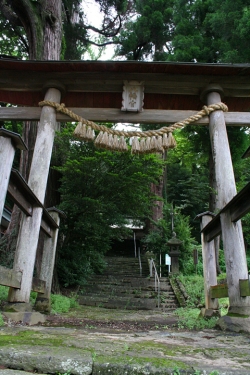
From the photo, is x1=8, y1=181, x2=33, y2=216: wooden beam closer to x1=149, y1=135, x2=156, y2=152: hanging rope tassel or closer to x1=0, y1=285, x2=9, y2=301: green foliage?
x1=149, y1=135, x2=156, y2=152: hanging rope tassel

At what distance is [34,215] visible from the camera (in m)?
3.87

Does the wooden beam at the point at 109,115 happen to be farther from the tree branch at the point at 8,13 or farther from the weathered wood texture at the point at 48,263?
the tree branch at the point at 8,13

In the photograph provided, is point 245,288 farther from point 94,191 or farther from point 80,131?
point 94,191

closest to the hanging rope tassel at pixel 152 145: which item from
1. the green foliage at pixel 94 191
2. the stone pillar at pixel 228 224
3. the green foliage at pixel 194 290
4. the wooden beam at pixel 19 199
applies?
the stone pillar at pixel 228 224

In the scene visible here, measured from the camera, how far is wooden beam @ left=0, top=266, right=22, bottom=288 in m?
3.00

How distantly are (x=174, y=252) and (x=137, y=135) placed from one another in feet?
28.7

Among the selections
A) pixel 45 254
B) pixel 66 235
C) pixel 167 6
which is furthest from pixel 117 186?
pixel 167 6

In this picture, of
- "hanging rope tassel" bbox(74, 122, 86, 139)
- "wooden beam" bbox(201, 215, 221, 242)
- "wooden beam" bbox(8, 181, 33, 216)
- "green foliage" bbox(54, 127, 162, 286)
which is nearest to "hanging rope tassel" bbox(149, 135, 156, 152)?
"hanging rope tassel" bbox(74, 122, 86, 139)

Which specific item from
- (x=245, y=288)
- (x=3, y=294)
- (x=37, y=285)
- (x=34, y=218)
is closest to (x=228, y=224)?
(x=245, y=288)

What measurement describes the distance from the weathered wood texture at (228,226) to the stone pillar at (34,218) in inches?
92.1

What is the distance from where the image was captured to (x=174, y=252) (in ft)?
40.8

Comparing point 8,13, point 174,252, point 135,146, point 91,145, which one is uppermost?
point 8,13

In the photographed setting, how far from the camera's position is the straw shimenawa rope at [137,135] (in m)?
4.49

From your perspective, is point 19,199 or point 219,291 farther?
point 219,291
